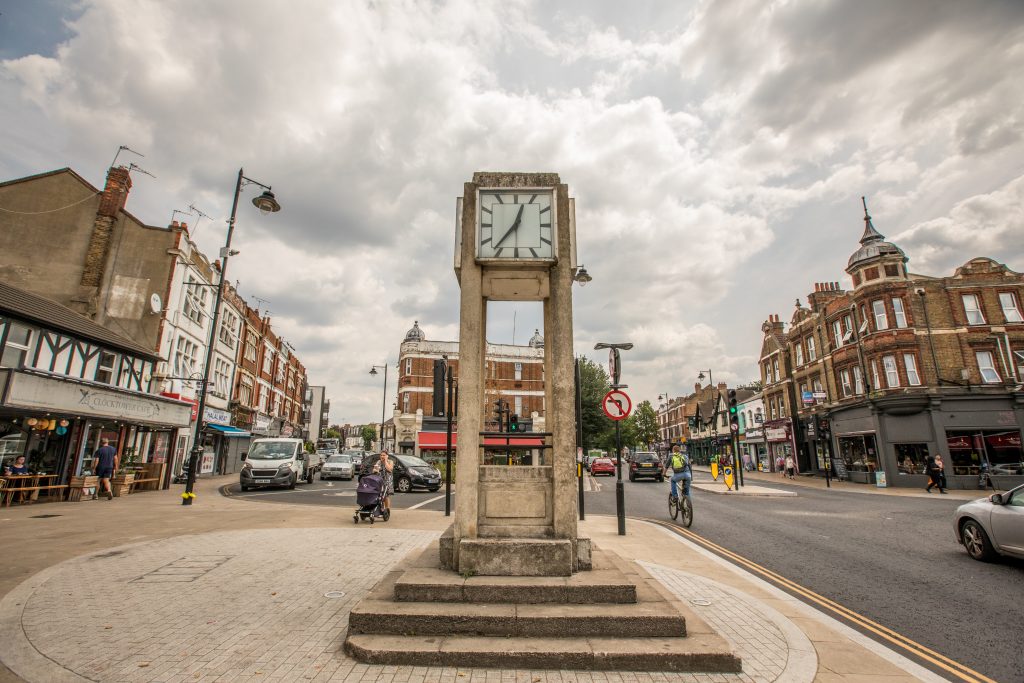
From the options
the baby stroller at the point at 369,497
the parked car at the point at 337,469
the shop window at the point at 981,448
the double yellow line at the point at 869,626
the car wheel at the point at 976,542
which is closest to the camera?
the double yellow line at the point at 869,626

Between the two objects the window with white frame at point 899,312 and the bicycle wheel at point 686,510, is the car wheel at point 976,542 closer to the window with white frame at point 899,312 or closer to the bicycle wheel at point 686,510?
the bicycle wheel at point 686,510

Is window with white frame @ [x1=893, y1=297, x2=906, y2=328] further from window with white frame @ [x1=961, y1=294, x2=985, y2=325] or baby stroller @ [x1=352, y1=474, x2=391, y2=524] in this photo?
baby stroller @ [x1=352, y1=474, x2=391, y2=524]

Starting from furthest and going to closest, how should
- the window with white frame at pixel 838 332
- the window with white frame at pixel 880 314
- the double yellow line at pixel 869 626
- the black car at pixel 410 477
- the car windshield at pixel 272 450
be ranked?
the window with white frame at pixel 838 332
the window with white frame at pixel 880 314
the car windshield at pixel 272 450
the black car at pixel 410 477
the double yellow line at pixel 869 626

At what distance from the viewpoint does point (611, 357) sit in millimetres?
11844

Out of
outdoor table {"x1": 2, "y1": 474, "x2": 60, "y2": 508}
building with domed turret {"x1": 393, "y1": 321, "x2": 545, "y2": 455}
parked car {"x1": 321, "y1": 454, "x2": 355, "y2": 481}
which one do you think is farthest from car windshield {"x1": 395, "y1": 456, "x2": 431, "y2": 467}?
building with domed turret {"x1": 393, "y1": 321, "x2": 545, "y2": 455}

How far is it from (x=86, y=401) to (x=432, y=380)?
30.6 metres

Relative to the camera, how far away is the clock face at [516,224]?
5.73 metres

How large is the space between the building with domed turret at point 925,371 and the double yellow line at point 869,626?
73.6 feet

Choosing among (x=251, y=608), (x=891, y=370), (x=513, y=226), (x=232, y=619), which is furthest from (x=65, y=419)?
(x=891, y=370)

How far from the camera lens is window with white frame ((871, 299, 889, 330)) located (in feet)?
88.1

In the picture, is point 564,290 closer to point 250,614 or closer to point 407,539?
point 250,614

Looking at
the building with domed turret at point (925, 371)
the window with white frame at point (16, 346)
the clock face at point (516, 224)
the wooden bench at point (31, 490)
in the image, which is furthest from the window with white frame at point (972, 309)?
the window with white frame at point (16, 346)

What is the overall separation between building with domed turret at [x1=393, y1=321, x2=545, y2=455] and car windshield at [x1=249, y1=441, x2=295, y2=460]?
23.1m

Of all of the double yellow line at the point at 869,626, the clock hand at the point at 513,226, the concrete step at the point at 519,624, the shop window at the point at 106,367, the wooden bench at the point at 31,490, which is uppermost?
the shop window at the point at 106,367
